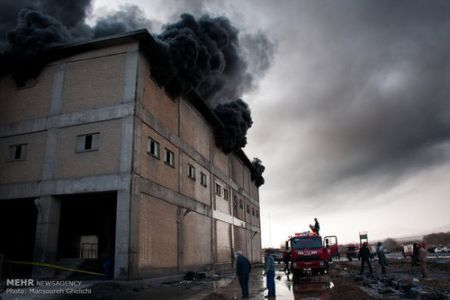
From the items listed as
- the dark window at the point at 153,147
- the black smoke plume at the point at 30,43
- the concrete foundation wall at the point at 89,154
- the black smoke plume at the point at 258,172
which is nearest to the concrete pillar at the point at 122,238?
the concrete foundation wall at the point at 89,154

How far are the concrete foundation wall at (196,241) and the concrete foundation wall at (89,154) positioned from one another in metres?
6.84

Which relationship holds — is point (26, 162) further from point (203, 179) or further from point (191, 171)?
point (203, 179)

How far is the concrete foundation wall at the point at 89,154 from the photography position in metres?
16.9

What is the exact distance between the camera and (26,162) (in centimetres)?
1859

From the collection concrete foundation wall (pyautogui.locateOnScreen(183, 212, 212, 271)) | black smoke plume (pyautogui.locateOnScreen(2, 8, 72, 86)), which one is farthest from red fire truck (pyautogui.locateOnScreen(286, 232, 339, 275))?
black smoke plume (pyautogui.locateOnScreen(2, 8, 72, 86))

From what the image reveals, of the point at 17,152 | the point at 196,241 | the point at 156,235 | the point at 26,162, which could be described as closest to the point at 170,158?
the point at 156,235

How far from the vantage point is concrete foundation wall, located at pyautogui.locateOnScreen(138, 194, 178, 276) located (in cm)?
1673

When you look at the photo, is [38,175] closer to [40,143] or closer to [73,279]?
[40,143]

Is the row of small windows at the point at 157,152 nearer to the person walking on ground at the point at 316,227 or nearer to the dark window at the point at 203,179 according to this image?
the dark window at the point at 203,179

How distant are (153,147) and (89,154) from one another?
3.19 metres

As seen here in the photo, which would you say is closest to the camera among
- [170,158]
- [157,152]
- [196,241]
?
[157,152]

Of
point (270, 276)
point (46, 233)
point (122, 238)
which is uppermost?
point (46, 233)

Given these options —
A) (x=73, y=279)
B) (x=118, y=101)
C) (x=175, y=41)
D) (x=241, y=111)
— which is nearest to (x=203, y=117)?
(x=241, y=111)

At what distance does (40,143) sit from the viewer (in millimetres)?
18578
